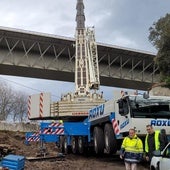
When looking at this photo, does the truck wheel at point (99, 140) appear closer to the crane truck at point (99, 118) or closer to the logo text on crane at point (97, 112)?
the crane truck at point (99, 118)

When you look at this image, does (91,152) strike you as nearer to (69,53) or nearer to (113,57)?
(69,53)

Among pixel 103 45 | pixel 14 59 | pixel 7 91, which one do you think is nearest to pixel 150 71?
pixel 103 45

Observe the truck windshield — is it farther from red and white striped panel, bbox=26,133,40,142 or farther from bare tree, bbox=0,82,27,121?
bare tree, bbox=0,82,27,121

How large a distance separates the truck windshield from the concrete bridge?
35605 millimetres

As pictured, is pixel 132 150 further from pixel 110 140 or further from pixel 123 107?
pixel 110 140

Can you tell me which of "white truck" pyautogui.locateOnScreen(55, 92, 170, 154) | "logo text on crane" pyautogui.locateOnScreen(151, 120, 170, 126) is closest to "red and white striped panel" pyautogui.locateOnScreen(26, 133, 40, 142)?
"white truck" pyautogui.locateOnScreen(55, 92, 170, 154)

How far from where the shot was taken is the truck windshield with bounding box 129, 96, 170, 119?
15.6 m

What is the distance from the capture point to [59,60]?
57156 millimetres

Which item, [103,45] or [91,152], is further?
[103,45]

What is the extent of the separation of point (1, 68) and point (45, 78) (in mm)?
7636

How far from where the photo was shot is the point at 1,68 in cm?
5228

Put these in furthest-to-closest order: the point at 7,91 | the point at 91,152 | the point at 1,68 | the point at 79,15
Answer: the point at 7,91, the point at 1,68, the point at 79,15, the point at 91,152

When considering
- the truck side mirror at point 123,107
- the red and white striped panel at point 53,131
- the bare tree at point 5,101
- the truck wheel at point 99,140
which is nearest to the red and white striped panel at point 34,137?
the red and white striped panel at point 53,131

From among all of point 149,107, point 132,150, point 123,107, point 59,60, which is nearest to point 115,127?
point 123,107
